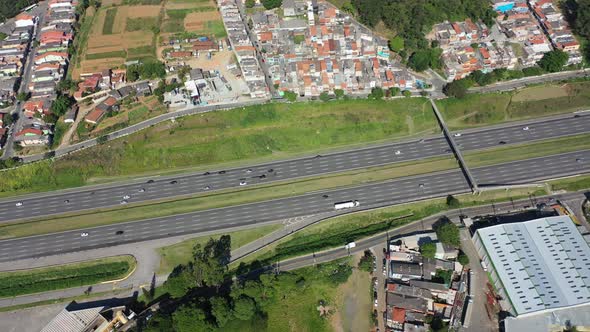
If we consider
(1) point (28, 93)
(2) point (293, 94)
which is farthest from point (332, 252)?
(1) point (28, 93)

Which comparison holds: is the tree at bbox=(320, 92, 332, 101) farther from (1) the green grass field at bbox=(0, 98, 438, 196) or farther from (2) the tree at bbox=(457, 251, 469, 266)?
(2) the tree at bbox=(457, 251, 469, 266)

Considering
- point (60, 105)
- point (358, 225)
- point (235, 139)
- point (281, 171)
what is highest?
point (60, 105)

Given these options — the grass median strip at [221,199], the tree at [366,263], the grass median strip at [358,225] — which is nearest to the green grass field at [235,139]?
the grass median strip at [221,199]

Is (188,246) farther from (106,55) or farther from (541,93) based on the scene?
(541,93)

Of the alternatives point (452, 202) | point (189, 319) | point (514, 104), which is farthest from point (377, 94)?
point (189, 319)

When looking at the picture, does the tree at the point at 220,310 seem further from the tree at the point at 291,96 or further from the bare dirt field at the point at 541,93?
the bare dirt field at the point at 541,93

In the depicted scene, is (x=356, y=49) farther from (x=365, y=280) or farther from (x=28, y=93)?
(x=28, y=93)

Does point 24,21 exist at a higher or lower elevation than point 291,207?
higher
